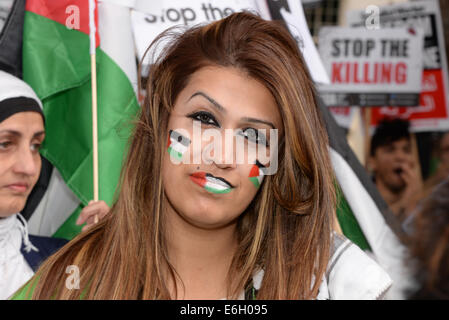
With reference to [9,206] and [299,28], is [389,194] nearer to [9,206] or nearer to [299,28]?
[299,28]

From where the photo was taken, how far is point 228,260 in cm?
167

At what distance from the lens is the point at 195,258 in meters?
1.62

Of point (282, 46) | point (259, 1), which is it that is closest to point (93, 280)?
point (282, 46)

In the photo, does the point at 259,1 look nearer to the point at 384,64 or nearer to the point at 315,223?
the point at 315,223

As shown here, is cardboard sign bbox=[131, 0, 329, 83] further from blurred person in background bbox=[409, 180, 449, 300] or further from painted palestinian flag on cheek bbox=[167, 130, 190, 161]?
blurred person in background bbox=[409, 180, 449, 300]

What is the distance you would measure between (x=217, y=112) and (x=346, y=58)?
2784 mm

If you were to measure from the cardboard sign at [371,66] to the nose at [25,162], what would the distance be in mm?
2507

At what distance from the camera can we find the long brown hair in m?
1.52

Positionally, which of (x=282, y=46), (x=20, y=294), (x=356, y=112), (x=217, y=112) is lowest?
(x=20, y=294)

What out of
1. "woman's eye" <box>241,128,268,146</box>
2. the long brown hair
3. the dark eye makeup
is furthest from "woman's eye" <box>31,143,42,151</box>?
"woman's eye" <box>241,128,268,146</box>

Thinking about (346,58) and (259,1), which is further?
(346,58)

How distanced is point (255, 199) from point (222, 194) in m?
0.26
